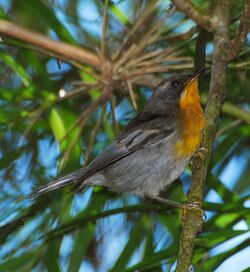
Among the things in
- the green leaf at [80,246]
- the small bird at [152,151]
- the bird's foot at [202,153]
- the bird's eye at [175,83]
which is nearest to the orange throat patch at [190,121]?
the small bird at [152,151]

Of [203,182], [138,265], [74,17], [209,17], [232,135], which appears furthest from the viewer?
[74,17]

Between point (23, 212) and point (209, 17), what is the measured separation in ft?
8.07

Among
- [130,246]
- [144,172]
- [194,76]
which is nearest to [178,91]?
[194,76]

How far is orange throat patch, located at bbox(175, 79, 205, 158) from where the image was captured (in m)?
5.59

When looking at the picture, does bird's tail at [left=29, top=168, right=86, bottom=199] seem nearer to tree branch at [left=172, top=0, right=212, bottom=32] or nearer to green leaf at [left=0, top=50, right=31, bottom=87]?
green leaf at [left=0, top=50, right=31, bottom=87]

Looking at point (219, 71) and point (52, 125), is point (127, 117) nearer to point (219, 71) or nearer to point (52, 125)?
point (52, 125)

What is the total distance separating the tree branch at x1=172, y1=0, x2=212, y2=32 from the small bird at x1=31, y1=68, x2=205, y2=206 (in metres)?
0.50

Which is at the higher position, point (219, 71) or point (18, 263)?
point (219, 71)

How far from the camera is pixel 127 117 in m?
7.25

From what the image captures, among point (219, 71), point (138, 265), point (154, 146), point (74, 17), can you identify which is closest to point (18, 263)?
point (138, 265)

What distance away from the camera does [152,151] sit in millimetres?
5906

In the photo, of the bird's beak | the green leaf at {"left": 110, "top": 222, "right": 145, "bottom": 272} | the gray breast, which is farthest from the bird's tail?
the bird's beak

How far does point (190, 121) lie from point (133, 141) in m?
0.58

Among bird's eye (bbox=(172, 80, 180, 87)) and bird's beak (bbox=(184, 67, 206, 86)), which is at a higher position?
bird's eye (bbox=(172, 80, 180, 87))
